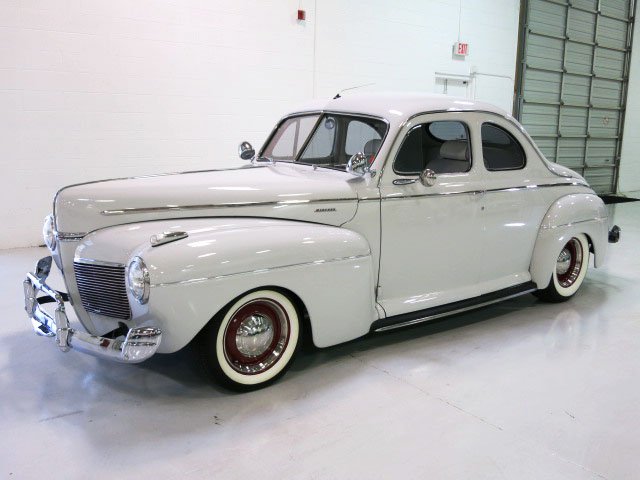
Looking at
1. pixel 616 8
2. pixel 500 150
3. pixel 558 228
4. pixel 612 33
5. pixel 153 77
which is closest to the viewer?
pixel 500 150

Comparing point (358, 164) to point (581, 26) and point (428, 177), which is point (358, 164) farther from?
point (581, 26)

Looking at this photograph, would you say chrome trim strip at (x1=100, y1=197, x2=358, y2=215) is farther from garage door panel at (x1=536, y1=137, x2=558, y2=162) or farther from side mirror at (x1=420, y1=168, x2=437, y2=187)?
garage door panel at (x1=536, y1=137, x2=558, y2=162)

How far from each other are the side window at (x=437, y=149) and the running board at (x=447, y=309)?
94 cm

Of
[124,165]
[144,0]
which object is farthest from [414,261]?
[144,0]

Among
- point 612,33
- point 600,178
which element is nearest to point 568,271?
point 600,178

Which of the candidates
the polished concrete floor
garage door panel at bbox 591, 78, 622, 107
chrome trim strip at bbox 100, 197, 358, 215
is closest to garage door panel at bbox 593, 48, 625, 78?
garage door panel at bbox 591, 78, 622, 107

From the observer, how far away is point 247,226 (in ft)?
10.6

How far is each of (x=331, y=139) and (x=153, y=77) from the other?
4.09m

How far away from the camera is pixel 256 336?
325 cm

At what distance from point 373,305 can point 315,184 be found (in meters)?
0.86

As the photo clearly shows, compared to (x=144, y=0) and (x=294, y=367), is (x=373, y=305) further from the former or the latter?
(x=144, y=0)

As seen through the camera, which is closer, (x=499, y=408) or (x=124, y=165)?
(x=499, y=408)

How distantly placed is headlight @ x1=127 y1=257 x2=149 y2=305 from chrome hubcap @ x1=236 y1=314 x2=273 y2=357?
0.60 meters

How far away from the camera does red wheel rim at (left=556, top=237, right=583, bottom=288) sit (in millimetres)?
4895
